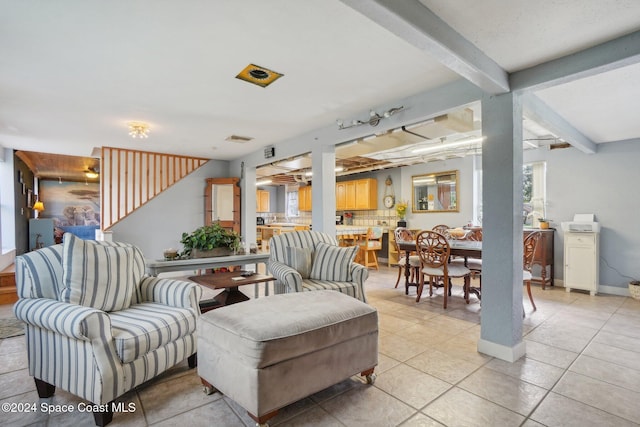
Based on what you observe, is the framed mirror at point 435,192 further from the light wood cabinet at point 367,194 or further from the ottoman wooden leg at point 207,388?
the ottoman wooden leg at point 207,388

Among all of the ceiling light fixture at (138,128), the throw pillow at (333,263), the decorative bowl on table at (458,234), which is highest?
the ceiling light fixture at (138,128)

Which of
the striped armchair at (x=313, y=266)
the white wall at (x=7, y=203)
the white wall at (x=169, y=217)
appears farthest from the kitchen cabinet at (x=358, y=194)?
the white wall at (x=7, y=203)

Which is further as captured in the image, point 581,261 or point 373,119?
point 581,261

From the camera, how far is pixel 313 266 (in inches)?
131

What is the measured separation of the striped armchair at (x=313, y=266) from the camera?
9.89 ft

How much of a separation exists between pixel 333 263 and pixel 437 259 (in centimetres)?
151

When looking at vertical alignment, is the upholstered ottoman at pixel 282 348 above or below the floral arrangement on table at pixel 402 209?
below

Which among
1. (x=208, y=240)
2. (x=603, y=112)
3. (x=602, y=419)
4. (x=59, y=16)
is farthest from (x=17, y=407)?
(x=603, y=112)

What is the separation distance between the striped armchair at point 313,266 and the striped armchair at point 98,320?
0.94 metres

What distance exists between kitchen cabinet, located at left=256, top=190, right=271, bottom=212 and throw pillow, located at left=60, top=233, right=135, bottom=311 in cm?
870

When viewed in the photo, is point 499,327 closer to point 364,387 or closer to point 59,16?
point 364,387

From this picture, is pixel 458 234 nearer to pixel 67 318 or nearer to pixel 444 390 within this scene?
pixel 444 390

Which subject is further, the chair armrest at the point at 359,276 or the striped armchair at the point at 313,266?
the chair armrest at the point at 359,276

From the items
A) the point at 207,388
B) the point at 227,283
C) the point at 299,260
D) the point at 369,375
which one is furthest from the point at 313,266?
the point at 207,388
